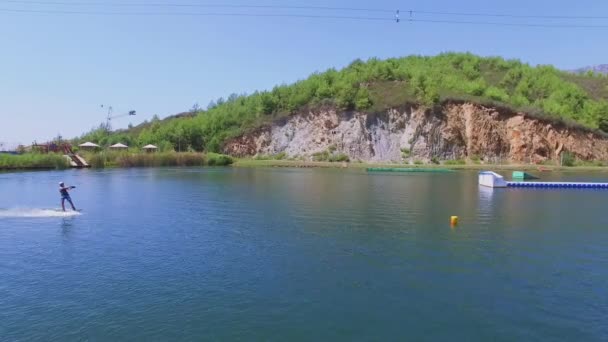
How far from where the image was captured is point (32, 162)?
237 ft

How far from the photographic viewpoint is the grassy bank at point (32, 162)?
2780 inches

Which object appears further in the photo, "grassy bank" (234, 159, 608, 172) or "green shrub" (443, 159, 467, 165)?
"green shrub" (443, 159, 467, 165)

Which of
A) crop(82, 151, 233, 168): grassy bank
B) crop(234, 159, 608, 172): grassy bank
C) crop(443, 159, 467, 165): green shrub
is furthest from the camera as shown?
crop(443, 159, 467, 165): green shrub

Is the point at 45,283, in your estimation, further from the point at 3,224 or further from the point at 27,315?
the point at 3,224

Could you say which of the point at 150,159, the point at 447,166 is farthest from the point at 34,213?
the point at 447,166

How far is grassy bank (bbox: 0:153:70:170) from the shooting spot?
7061cm

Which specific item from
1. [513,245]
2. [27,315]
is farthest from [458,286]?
[27,315]

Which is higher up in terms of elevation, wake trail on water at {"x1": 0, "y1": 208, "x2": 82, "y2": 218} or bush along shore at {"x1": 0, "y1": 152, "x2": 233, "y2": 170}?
bush along shore at {"x1": 0, "y1": 152, "x2": 233, "y2": 170}

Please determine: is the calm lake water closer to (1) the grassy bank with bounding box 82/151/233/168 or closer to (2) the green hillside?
(1) the grassy bank with bounding box 82/151/233/168

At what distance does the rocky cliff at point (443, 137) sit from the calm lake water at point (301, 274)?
63.7 m

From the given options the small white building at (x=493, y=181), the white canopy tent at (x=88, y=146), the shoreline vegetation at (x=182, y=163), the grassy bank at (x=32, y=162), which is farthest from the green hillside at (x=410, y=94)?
the small white building at (x=493, y=181)

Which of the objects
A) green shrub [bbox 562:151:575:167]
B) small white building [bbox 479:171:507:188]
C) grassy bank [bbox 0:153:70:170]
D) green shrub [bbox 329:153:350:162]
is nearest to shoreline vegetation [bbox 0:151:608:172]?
grassy bank [bbox 0:153:70:170]

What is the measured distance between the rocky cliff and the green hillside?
2.48 meters

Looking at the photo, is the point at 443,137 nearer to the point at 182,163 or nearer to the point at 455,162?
the point at 455,162
